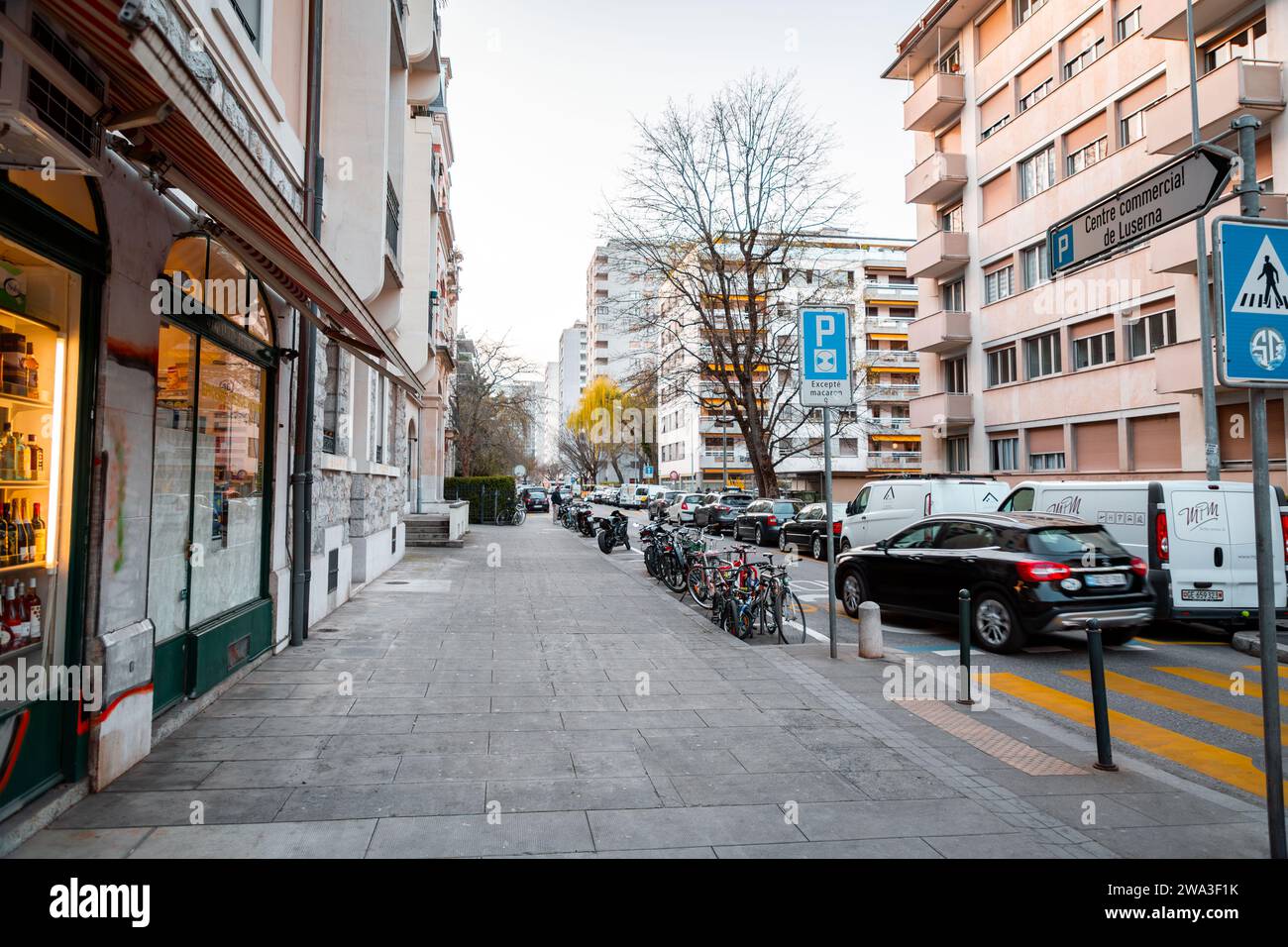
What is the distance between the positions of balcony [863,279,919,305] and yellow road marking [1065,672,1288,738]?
50.7 m

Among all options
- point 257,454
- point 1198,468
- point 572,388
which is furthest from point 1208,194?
point 572,388

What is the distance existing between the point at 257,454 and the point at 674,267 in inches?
903

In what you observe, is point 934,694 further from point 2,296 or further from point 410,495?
point 410,495

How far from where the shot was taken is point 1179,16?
19.2 m

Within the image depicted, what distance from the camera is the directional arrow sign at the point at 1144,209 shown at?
3877mm

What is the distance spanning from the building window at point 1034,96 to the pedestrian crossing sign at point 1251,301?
2616 cm

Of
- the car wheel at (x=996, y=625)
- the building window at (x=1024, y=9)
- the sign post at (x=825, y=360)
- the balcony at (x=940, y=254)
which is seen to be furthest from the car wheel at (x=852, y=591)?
the building window at (x=1024, y=9)

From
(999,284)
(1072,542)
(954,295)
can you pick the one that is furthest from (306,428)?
(954,295)

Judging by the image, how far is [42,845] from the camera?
12.4ft

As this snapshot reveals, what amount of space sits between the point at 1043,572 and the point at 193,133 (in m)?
8.55

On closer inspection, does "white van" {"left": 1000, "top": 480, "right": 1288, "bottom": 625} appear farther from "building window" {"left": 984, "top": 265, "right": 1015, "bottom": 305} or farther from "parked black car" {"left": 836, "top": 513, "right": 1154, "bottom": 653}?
"building window" {"left": 984, "top": 265, "right": 1015, "bottom": 305}

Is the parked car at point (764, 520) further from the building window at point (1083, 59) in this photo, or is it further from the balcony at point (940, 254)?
the building window at point (1083, 59)

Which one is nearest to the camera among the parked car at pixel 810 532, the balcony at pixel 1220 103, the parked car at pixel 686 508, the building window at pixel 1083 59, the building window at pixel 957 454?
the balcony at pixel 1220 103

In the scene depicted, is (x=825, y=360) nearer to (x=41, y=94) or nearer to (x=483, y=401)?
(x=41, y=94)
